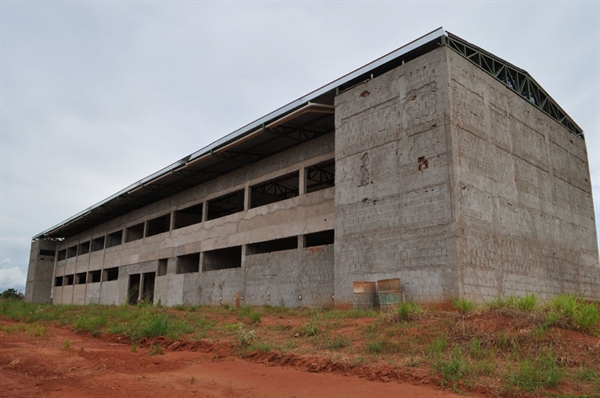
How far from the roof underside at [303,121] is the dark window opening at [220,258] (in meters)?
4.62

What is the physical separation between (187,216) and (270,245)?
1060 cm

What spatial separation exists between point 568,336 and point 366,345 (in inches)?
148

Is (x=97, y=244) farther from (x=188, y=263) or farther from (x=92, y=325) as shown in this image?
(x=92, y=325)

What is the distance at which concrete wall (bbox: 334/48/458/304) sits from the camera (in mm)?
14703

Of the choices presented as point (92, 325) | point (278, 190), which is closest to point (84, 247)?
point (278, 190)

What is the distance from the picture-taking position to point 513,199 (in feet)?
57.0

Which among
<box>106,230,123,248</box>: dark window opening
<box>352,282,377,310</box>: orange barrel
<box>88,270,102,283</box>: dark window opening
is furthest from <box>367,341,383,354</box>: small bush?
<box>88,270,102,283</box>: dark window opening

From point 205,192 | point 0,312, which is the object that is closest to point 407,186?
point 205,192

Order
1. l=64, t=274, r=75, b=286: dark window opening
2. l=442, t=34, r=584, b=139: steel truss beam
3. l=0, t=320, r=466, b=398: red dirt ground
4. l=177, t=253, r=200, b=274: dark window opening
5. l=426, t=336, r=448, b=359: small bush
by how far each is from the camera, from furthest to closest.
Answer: l=64, t=274, r=75, b=286: dark window opening → l=177, t=253, r=200, b=274: dark window opening → l=442, t=34, r=584, b=139: steel truss beam → l=426, t=336, r=448, b=359: small bush → l=0, t=320, r=466, b=398: red dirt ground

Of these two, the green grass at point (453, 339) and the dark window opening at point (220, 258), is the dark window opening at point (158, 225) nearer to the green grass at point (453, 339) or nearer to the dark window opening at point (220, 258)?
the dark window opening at point (220, 258)

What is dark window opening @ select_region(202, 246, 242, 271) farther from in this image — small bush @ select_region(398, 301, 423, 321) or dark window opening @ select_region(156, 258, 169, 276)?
small bush @ select_region(398, 301, 423, 321)

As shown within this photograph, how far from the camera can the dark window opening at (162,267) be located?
30578 millimetres

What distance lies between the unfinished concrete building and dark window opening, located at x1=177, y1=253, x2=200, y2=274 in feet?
0.64

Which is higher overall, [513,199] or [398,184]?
[398,184]
